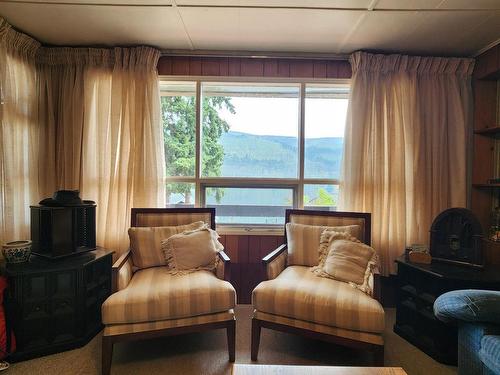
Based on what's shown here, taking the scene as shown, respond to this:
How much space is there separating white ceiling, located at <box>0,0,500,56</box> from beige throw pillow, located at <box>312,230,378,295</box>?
5.43ft

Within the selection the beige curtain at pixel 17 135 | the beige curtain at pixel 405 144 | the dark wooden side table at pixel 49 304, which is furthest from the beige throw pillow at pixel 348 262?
the beige curtain at pixel 17 135

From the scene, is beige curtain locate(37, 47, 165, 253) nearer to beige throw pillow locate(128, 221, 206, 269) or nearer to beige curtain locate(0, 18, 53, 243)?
beige curtain locate(0, 18, 53, 243)

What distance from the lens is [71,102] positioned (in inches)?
104

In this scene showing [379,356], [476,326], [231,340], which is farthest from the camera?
[231,340]

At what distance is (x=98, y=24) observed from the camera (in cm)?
227

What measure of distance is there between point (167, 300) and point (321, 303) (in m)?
0.95

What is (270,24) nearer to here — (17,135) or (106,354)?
(17,135)

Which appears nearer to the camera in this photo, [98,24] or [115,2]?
[115,2]

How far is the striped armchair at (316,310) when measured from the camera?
5.44ft

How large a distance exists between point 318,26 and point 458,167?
1.80 meters

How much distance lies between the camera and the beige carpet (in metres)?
1.80

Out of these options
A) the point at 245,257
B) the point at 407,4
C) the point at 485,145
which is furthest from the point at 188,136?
the point at 485,145

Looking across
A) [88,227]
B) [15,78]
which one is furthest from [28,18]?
[88,227]

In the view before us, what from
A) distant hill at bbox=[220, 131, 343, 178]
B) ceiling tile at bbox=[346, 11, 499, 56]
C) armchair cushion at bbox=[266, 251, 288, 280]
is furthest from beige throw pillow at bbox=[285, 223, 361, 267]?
ceiling tile at bbox=[346, 11, 499, 56]
